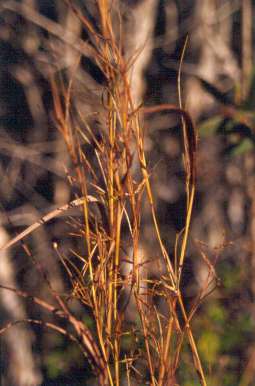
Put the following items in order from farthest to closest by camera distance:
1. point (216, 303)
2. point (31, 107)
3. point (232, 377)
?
point (31, 107) < point (216, 303) < point (232, 377)

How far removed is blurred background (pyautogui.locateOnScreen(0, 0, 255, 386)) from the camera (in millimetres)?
3500

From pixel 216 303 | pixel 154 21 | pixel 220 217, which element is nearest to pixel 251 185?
pixel 220 217

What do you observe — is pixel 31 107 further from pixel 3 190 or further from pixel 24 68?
pixel 3 190

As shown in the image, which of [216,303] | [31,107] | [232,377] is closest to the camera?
[232,377]

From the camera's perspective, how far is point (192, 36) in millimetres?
3707

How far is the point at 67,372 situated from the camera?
3.48 metres

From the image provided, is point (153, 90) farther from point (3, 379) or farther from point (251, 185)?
point (3, 379)

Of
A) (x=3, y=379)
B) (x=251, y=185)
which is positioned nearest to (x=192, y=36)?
(x=251, y=185)

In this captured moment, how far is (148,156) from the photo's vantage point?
11.6ft

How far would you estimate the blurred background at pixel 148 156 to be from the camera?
3.50 meters

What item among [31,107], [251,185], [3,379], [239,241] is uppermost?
[31,107]

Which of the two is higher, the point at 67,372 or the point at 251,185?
the point at 251,185

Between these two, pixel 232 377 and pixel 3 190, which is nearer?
pixel 232 377

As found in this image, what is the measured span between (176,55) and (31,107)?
84 cm
